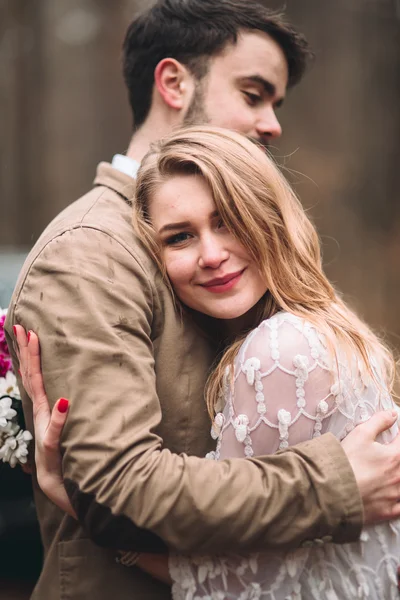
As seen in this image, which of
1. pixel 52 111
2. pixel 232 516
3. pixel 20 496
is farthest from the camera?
pixel 52 111

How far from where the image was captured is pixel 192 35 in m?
2.68

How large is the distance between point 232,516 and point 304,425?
10.4 inches

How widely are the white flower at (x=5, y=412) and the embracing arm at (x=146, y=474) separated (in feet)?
1.32

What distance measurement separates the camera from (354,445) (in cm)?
172

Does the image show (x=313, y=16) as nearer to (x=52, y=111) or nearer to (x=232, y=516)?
(x=52, y=111)

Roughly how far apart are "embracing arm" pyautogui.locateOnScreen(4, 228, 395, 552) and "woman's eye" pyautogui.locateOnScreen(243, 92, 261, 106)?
1221 millimetres

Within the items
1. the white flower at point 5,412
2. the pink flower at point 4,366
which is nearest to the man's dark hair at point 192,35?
the pink flower at point 4,366

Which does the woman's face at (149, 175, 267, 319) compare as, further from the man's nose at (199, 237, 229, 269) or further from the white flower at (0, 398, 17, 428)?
the white flower at (0, 398, 17, 428)

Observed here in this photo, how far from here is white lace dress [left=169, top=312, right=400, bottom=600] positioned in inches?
67.4

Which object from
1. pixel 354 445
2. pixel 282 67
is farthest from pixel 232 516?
pixel 282 67

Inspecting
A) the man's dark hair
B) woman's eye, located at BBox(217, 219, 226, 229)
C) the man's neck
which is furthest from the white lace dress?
the man's dark hair

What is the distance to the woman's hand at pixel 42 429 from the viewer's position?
1765 millimetres

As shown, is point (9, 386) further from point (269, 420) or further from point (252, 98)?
point (252, 98)

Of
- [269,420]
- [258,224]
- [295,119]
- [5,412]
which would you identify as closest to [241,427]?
Result: [269,420]
